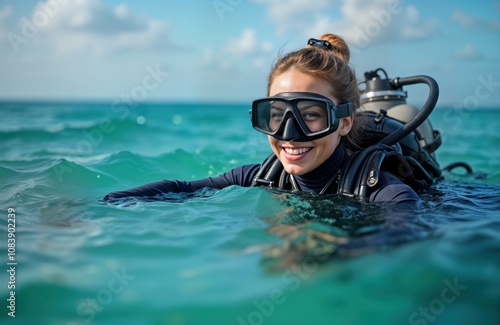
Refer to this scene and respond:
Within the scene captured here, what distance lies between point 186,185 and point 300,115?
109 cm


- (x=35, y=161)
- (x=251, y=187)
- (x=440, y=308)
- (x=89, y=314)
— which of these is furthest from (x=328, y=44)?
(x=35, y=161)

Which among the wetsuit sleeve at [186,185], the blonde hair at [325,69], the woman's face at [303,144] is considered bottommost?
the wetsuit sleeve at [186,185]

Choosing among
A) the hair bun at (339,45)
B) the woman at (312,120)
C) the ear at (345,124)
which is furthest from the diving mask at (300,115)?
the hair bun at (339,45)

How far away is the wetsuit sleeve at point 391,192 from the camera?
2.53m

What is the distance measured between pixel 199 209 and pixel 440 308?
5.30 ft

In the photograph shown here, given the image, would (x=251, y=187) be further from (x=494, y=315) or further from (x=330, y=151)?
(x=494, y=315)

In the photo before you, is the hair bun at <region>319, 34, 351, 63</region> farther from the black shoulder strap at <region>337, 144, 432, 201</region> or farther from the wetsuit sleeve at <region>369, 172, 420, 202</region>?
the wetsuit sleeve at <region>369, 172, 420, 202</region>

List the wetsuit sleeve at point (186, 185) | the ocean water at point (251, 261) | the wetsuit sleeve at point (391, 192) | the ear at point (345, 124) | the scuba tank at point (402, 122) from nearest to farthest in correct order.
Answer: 1. the ocean water at point (251, 261)
2. the wetsuit sleeve at point (391, 192)
3. the ear at point (345, 124)
4. the wetsuit sleeve at point (186, 185)
5. the scuba tank at point (402, 122)

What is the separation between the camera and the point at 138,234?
7.63 feet

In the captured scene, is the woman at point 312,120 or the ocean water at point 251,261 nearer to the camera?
the ocean water at point 251,261

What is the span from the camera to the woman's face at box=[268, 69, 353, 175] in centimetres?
271

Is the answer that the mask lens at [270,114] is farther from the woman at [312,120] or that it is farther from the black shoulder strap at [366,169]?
the black shoulder strap at [366,169]

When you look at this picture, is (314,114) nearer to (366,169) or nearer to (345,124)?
(345,124)

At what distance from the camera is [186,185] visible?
329cm
